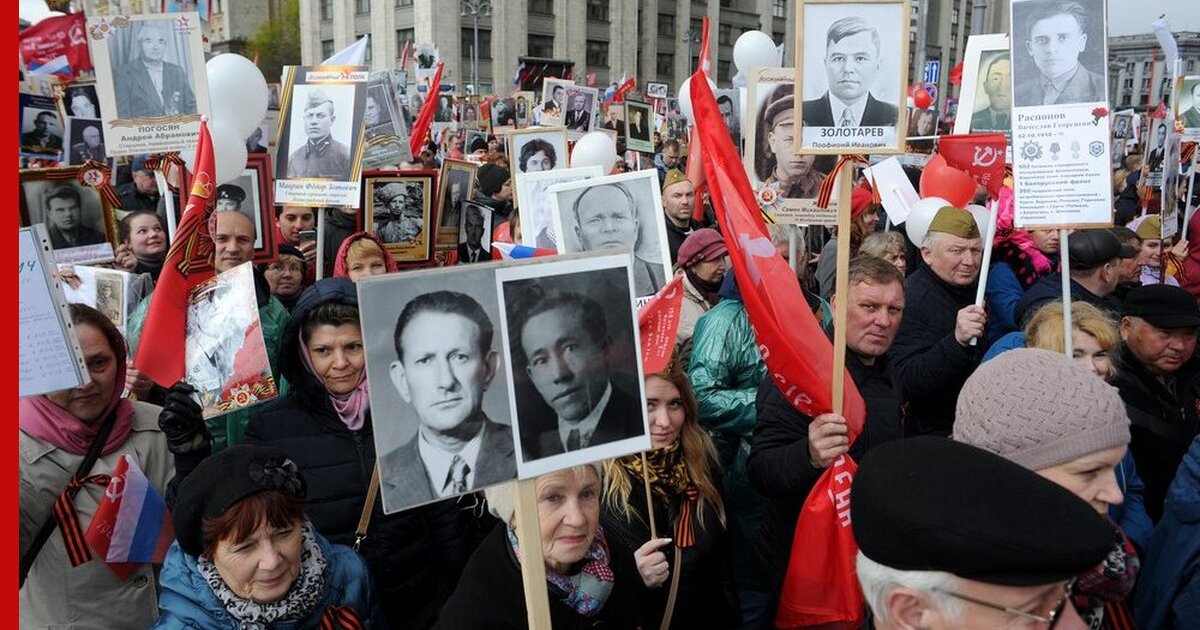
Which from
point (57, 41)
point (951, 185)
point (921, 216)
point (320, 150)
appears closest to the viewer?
point (320, 150)

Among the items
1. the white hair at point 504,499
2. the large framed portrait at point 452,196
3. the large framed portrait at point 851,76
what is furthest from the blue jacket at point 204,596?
the large framed portrait at point 452,196

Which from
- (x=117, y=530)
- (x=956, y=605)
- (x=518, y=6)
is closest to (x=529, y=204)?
(x=117, y=530)

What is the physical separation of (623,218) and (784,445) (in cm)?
156

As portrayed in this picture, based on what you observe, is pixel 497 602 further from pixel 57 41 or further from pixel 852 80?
pixel 57 41

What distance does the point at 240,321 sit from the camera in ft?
10.4

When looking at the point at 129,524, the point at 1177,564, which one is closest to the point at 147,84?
the point at 129,524

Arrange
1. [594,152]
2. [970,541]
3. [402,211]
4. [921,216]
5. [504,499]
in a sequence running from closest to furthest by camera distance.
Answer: [970,541] → [504,499] → [402,211] → [921,216] → [594,152]

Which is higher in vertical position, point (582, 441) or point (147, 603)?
point (582, 441)

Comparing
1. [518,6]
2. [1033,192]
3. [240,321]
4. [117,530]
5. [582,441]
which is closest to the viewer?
[582,441]

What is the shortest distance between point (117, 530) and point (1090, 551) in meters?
2.58

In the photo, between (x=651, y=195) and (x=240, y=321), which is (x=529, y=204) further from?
(x=240, y=321)

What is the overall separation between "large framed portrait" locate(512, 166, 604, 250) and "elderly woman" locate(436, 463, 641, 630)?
2582 millimetres

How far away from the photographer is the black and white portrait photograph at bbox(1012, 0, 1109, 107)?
3.71 metres

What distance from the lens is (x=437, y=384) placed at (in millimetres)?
1843
